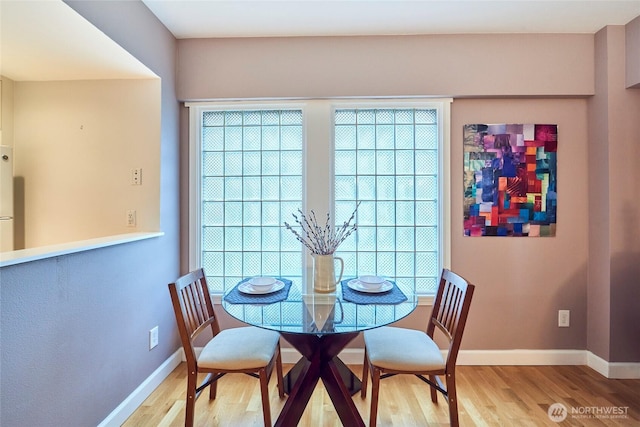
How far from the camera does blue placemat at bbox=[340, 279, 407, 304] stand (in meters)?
1.63

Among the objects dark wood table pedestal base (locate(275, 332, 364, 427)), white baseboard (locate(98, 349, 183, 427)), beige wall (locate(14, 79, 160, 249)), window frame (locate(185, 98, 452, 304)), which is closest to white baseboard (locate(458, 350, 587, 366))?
window frame (locate(185, 98, 452, 304))

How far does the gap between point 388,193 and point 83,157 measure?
2241mm

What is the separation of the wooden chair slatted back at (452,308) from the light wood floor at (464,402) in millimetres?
487

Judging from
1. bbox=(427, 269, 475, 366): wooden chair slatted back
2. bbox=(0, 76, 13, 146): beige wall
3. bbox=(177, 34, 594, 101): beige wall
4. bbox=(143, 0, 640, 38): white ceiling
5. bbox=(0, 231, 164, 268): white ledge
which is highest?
bbox=(143, 0, 640, 38): white ceiling

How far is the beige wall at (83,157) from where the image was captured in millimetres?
2137

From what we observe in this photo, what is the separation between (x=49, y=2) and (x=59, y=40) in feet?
1.22

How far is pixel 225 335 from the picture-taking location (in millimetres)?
1759

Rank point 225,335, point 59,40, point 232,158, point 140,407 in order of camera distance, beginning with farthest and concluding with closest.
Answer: point 232,158 < point 140,407 < point 225,335 < point 59,40

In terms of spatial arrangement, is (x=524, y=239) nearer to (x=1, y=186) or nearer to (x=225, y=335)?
(x=225, y=335)

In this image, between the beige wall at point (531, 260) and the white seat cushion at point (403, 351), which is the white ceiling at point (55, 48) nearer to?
the white seat cushion at point (403, 351)

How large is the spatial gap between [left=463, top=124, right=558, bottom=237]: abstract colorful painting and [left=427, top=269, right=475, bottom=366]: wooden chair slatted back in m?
0.82

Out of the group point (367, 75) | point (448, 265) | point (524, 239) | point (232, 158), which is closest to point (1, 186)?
point (232, 158)

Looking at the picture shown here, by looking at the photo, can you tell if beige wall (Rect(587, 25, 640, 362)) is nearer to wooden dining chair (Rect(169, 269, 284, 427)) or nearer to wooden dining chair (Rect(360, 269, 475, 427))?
wooden dining chair (Rect(360, 269, 475, 427))

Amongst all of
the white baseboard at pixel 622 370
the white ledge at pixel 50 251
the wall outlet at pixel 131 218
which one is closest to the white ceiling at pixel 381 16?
the wall outlet at pixel 131 218
